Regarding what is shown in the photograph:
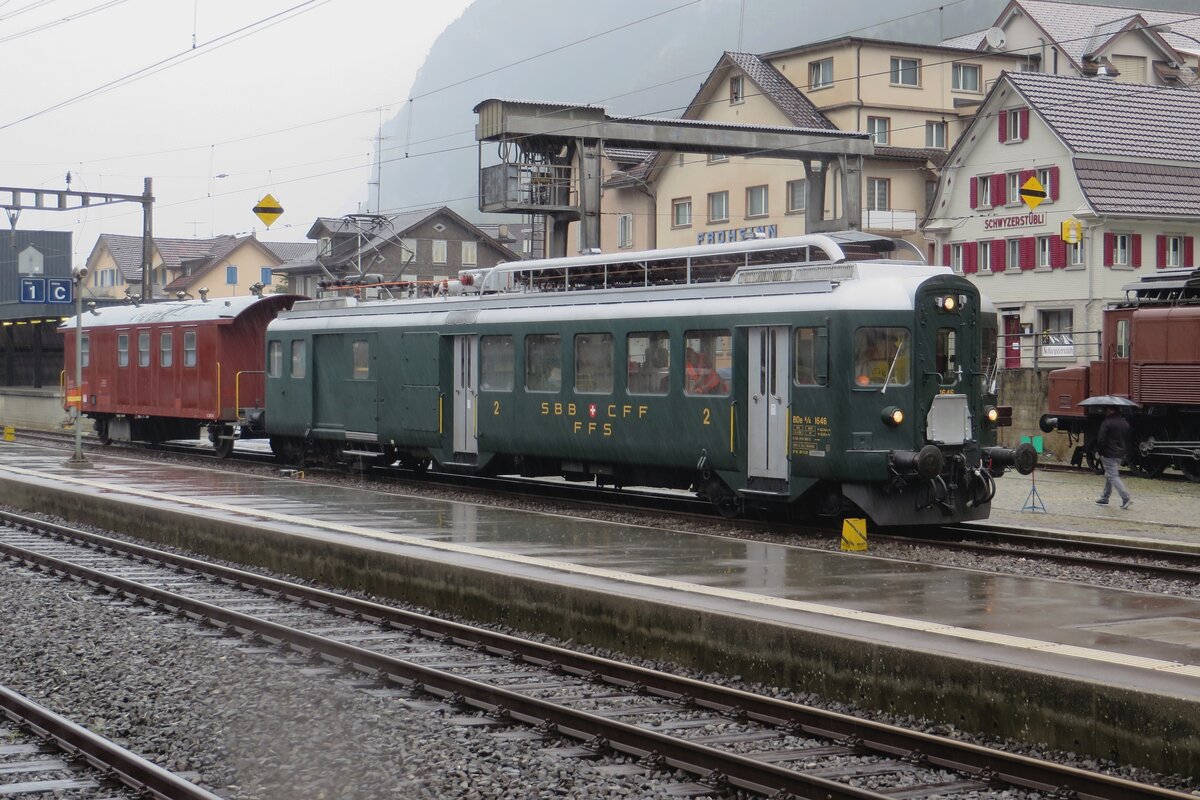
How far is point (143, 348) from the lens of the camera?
33.2 m

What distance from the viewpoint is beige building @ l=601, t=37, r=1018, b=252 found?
182ft

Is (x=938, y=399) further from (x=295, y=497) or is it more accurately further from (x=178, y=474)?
(x=178, y=474)

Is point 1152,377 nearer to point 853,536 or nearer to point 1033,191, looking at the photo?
point 1033,191

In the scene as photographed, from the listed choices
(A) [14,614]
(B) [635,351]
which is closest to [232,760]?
(A) [14,614]

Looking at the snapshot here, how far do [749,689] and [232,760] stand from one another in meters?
3.61

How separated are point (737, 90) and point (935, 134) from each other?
8.19m

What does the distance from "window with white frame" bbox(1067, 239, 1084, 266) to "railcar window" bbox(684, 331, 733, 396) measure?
103 ft

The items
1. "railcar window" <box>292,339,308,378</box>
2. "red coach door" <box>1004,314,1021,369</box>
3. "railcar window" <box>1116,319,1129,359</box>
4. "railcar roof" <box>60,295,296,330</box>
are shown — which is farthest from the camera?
"red coach door" <box>1004,314,1021,369</box>

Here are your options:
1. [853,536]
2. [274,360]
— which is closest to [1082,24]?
[274,360]

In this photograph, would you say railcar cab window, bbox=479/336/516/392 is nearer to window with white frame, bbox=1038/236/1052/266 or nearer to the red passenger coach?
the red passenger coach

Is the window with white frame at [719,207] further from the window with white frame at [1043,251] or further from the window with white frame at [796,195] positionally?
the window with white frame at [1043,251]

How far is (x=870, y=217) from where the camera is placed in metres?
54.0

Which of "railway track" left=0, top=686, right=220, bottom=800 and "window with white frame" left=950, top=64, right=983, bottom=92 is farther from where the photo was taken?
"window with white frame" left=950, top=64, right=983, bottom=92

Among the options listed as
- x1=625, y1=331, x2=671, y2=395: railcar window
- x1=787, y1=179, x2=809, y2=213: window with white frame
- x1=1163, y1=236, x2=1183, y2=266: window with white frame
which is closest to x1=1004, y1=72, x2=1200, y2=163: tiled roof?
x1=1163, y1=236, x2=1183, y2=266: window with white frame
